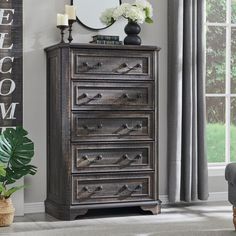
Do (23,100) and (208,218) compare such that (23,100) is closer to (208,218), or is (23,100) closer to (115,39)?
(115,39)

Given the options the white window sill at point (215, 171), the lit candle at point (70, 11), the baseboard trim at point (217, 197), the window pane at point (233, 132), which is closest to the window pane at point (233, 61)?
the window pane at point (233, 132)

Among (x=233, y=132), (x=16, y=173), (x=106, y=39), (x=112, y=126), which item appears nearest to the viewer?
(x=16, y=173)

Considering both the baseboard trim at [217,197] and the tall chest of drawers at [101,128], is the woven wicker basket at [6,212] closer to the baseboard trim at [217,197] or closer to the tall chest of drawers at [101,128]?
the tall chest of drawers at [101,128]

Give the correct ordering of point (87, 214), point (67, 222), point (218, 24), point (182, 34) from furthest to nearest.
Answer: point (218, 24) → point (182, 34) → point (87, 214) → point (67, 222)

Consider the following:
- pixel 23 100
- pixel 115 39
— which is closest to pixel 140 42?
pixel 115 39

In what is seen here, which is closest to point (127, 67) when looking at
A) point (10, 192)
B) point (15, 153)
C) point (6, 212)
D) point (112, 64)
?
point (112, 64)

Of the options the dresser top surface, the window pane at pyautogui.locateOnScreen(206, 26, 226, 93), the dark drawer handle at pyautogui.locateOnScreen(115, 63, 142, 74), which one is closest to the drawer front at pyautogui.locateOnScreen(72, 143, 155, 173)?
the dark drawer handle at pyautogui.locateOnScreen(115, 63, 142, 74)

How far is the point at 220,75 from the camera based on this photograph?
20.1 ft

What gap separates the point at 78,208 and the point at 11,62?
133 centimetres

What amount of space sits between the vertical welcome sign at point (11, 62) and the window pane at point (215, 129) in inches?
74.5

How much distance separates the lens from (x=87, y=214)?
518cm

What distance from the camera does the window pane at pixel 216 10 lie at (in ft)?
19.9

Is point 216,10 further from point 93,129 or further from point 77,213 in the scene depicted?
point 77,213

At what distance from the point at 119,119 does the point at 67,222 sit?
921mm
